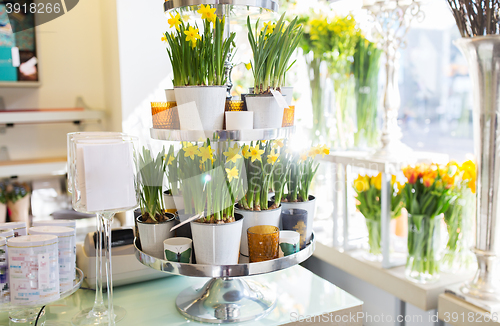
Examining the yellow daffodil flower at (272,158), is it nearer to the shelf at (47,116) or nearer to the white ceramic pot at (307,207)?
the white ceramic pot at (307,207)

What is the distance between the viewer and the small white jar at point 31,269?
2.41 ft

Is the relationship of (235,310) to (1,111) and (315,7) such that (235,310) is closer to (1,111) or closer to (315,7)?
(315,7)

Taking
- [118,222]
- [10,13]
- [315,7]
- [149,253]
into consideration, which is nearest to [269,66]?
[149,253]

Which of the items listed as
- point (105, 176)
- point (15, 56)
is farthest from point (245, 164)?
point (15, 56)

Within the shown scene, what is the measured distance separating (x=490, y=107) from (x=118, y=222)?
1.87 meters

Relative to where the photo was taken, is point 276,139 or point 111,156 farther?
point 276,139

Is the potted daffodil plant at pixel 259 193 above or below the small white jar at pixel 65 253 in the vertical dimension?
above

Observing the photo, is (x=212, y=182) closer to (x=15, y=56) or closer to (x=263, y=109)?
(x=263, y=109)

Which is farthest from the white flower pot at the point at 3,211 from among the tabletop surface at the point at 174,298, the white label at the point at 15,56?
the tabletop surface at the point at 174,298

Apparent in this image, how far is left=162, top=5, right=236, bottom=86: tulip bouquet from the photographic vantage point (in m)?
0.77

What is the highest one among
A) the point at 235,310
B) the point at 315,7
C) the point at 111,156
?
the point at 315,7

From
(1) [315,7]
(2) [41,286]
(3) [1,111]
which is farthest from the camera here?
(3) [1,111]

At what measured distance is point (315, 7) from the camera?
1867 mm

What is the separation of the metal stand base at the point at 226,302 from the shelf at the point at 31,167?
5.02ft
